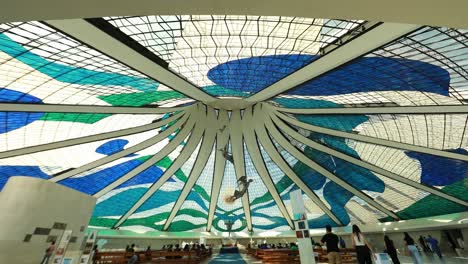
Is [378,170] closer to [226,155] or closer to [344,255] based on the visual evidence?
[344,255]

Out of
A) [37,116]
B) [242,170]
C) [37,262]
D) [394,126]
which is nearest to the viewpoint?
[37,262]

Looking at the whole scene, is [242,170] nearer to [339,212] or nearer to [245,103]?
[245,103]

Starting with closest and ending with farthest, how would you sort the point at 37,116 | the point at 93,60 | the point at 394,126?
the point at 93,60
the point at 37,116
the point at 394,126

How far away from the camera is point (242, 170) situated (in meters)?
28.8

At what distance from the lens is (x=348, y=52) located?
1147 cm

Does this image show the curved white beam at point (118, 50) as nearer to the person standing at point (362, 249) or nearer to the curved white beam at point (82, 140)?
the curved white beam at point (82, 140)

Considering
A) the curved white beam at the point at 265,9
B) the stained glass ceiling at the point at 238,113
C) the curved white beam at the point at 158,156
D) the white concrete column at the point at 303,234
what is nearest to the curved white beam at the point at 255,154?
the stained glass ceiling at the point at 238,113

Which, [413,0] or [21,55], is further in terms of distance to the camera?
[21,55]

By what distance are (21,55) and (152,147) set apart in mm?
12605

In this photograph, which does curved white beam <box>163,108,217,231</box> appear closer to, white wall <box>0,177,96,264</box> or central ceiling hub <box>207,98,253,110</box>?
central ceiling hub <box>207,98,253,110</box>

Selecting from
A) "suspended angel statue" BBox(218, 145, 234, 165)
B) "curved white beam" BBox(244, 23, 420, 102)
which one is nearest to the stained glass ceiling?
"curved white beam" BBox(244, 23, 420, 102)

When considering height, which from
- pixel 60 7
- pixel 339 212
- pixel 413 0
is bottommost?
pixel 413 0

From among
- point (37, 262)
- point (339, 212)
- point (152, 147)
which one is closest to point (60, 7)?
point (37, 262)

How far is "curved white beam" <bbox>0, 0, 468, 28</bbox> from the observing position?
369 centimetres
